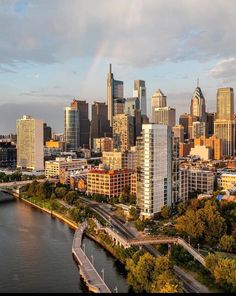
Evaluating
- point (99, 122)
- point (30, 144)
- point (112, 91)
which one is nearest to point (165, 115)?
point (99, 122)

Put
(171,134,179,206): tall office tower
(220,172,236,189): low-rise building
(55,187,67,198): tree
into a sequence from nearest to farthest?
(171,134,179,206): tall office tower
(55,187,67,198): tree
(220,172,236,189): low-rise building

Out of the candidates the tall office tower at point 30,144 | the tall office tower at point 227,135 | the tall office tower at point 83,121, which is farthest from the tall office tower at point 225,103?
the tall office tower at point 30,144

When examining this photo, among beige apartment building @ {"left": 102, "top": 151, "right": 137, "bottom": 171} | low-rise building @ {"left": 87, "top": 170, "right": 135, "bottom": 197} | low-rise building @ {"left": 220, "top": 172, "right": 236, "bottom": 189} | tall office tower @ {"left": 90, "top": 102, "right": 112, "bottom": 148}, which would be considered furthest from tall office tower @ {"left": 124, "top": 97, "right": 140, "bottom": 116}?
low-rise building @ {"left": 87, "top": 170, "right": 135, "bottom": 197}

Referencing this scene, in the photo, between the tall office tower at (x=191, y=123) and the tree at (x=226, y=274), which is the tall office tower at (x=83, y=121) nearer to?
the tall office tower at (x=191, y=123)

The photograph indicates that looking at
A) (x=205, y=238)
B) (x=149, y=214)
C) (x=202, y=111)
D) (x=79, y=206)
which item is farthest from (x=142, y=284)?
(x=202, y=111)

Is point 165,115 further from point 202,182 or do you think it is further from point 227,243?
point 227,243

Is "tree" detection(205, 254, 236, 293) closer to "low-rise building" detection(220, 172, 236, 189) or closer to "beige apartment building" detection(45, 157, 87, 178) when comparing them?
"low-rise building" detection(220, 172, 236, 189)
